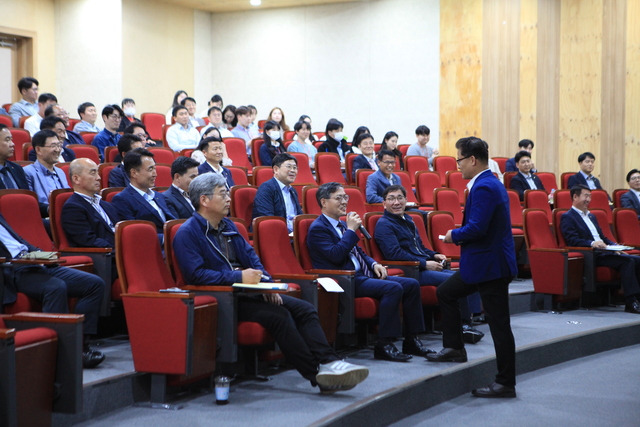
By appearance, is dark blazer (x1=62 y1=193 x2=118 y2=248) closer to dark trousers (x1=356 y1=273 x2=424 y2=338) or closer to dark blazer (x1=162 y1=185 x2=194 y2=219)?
dark blazer (x1=162 y1=185 x2=194 y2=219)

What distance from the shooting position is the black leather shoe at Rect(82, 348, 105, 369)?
2.56 meters

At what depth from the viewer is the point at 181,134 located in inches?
235

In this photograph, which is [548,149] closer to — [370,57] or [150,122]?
[370,57]

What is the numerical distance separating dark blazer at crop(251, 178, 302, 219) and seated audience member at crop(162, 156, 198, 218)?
420 millimetres

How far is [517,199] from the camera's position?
17.7 ft

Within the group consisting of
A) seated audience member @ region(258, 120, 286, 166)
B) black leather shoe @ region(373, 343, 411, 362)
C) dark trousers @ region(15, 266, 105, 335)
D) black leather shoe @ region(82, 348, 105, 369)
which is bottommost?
black leather shoe @ region(373, 343, 411, 362)

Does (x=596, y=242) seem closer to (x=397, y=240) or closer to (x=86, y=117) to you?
(x=397, y=240)

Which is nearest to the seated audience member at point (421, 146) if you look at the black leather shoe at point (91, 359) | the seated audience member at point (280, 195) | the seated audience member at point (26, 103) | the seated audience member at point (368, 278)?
the seated audience member at point (280, 195)

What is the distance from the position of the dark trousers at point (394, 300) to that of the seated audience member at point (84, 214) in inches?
42.8

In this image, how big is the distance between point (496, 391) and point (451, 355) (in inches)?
9.9

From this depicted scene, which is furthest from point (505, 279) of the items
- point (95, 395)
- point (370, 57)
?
point (370, 57)

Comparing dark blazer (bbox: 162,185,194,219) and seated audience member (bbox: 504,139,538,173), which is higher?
seated audience member (bbox: 504,139,538,173)

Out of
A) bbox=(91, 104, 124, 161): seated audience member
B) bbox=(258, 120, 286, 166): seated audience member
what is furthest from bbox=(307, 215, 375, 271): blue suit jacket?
bbox=(258, 120, 286, 166): seated audience member

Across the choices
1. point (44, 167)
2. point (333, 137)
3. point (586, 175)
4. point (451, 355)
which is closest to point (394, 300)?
point (451, 355)
